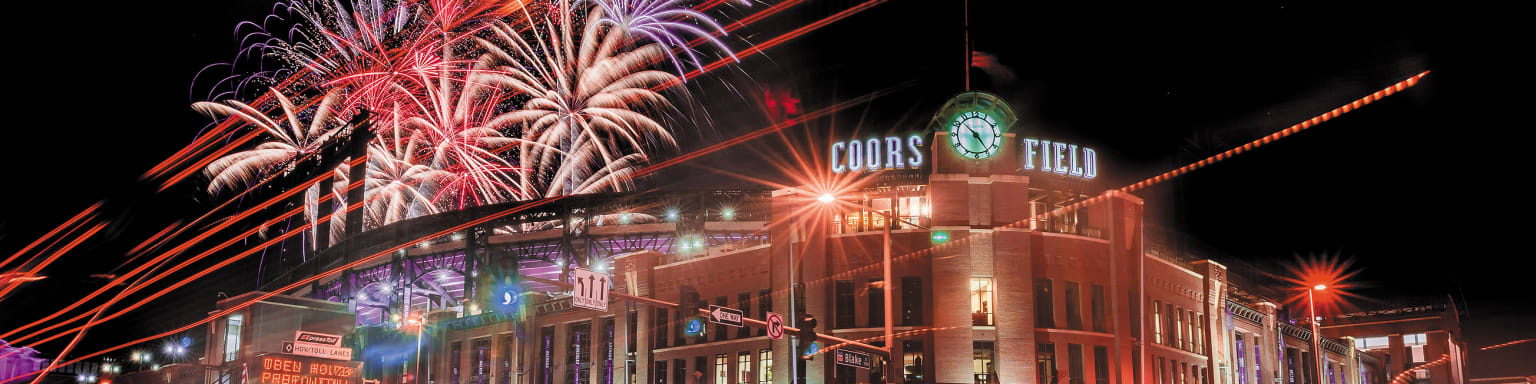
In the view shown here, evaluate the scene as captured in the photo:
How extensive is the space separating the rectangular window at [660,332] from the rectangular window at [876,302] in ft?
43.1

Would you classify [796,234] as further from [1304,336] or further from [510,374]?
[1304,336]

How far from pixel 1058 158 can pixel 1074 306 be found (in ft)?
22.9

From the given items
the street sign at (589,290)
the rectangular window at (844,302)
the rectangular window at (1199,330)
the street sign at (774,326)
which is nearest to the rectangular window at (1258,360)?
the rectangular window at (1199,330)

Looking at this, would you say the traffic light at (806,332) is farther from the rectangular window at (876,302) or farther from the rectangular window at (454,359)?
the rectangular window at (454,359)

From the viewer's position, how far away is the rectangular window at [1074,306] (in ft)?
169

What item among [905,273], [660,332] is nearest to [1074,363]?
[905,273]

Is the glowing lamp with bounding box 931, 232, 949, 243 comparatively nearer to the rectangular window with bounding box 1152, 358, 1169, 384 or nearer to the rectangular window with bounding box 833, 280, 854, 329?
the rectangular window with bounding box 833, 280, 854, 329

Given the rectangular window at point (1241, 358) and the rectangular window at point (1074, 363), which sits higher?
the rectangular window at point (1241, 358)

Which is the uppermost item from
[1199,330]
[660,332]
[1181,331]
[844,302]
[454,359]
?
[844,302]

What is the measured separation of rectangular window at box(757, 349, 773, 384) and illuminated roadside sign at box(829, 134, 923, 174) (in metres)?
9.25

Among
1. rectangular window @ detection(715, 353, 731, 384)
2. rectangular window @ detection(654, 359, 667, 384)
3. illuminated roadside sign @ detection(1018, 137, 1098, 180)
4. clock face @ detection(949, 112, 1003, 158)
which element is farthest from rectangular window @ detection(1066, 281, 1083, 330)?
rectangular window @ detection(654, 359, 667, 384)

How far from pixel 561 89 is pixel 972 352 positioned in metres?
22.6

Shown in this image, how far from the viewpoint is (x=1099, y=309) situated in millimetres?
52562

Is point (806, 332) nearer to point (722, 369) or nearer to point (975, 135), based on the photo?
point (975, 135)
